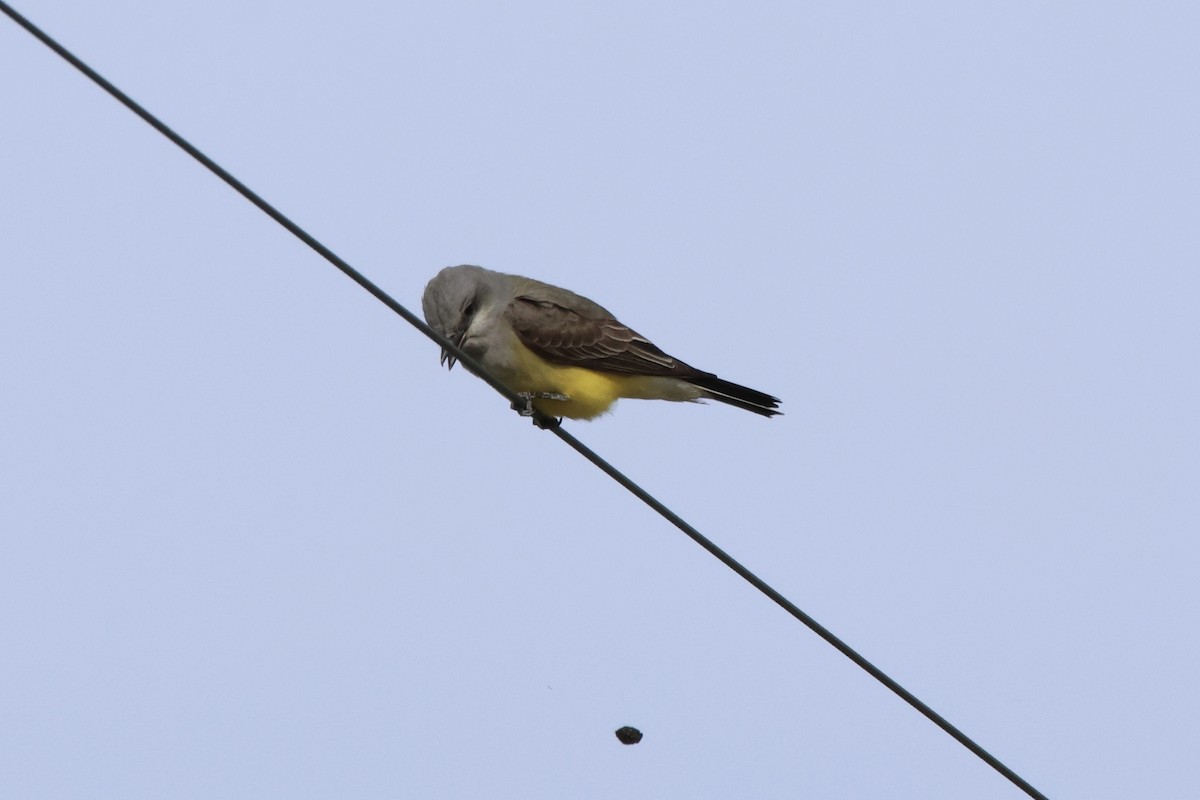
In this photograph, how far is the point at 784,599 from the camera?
555 centimetres

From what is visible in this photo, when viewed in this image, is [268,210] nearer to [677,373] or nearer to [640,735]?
[640,735]

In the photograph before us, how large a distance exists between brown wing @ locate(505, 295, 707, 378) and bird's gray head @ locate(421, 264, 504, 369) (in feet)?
0.75

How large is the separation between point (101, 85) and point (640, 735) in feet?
10.5

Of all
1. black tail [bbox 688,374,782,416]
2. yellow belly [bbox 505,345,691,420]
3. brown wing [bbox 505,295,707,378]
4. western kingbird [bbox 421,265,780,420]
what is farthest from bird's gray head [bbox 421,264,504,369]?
black tail [bbox 688,374,782,416]

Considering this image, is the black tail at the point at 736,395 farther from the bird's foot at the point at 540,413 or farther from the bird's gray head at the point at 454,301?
the bird's gray head at the point at 454,301

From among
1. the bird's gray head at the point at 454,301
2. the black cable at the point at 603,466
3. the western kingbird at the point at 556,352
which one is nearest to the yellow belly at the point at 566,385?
the western kingbird at the point at 556,352

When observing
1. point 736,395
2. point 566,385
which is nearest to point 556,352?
point 566,385

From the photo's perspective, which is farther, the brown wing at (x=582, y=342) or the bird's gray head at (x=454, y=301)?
the brown wing at (x=582, y=342)

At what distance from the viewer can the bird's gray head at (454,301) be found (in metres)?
9.09

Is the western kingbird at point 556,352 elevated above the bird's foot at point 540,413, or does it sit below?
above

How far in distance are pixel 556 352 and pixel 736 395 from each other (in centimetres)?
113

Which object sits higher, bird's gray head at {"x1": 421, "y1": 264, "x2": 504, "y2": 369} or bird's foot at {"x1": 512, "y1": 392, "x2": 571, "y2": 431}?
bird's gray head at {"x1": 421, "y1": 264, "x2": 504, "y2": 369}

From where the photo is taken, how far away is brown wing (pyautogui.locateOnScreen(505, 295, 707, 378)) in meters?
9.24

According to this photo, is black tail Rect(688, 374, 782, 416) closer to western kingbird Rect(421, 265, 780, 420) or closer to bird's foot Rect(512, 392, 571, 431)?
western kingbird Rect(421, 265, 780, 420)
